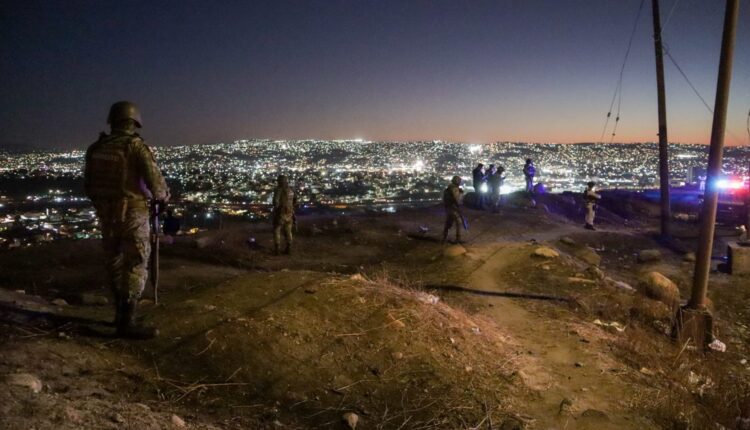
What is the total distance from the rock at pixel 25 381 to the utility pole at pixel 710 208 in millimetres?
8104

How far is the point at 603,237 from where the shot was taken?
52.1 feet

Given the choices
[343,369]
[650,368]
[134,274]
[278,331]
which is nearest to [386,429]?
[343,369]

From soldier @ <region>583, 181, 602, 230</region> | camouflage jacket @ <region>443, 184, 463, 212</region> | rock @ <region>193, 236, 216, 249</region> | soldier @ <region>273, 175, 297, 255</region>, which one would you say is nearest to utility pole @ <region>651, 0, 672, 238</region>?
soldier @ <region>583, 181, 602, 230</region>

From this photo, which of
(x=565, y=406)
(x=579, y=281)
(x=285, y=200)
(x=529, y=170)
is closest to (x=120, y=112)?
(x=565, y=406)

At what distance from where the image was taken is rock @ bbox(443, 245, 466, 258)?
11136 millimetres

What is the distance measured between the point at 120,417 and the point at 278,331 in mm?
2270

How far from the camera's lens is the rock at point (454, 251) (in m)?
11.1

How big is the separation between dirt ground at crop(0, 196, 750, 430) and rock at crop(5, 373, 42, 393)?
36mm

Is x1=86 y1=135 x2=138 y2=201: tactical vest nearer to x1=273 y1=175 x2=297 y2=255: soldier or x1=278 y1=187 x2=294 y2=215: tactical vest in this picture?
x1=273 y1=175 x2=297 y2=255: soldier

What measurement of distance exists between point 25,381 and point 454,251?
9.31m

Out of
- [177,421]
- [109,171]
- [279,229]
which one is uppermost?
[109,171]

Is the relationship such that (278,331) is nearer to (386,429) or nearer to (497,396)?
(386,429)

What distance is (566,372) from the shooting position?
540cm

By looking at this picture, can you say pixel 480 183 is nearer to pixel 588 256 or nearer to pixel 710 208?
pixel 588 256
